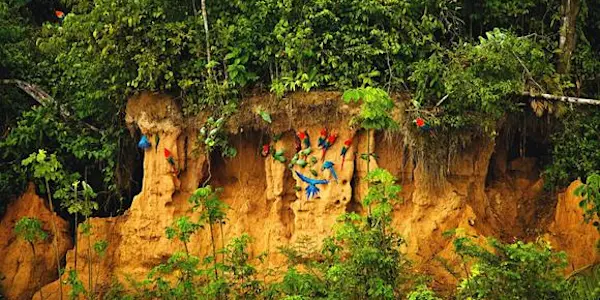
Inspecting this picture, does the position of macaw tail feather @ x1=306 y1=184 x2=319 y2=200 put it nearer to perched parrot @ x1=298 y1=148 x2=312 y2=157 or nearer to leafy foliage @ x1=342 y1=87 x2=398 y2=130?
perched parrot @ x1=298 y1=148 x2=312 y2=157

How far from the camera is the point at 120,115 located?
1138 centimetres

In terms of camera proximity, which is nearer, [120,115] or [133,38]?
[133,38]

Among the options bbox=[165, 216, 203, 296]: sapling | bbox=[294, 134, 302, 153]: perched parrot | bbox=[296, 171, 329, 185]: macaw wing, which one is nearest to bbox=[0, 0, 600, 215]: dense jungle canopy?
bbox=[294, 134, 302, 153]: perched parrot

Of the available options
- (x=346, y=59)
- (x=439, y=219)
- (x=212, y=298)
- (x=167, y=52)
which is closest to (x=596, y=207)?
(x=439, y=219)

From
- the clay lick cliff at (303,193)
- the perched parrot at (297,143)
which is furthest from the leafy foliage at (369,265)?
the perched parrot at (297,143)

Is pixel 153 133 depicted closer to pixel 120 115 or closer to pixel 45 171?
pixel 120 115

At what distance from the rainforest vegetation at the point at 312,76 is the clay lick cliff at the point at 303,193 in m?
0.20

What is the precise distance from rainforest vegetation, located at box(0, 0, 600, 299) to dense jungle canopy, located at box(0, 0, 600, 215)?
0.05ft

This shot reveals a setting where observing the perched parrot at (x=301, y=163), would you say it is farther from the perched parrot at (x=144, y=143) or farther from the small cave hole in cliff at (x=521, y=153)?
the small cave hole in cliff at (x=521, y=153)

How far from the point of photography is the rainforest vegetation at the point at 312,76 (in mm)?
9461

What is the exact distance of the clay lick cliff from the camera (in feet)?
32.4

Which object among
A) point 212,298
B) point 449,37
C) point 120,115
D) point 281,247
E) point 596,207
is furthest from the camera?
point 120,115

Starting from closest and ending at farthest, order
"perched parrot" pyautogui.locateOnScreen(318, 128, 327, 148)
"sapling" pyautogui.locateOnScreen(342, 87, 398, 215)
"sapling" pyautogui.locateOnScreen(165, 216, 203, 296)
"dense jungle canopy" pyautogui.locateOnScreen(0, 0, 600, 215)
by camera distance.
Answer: "sapling" pyautogui.locateOnScreen(342, 87, 398, 215)
"sapling" pyautogui.locateOnScreen(165, 216, 203, 296)
"dense jungle canopy" pyautogui.locateOnScreen(0, 0, 600, 215)
"perched parrot" pyautogui.locateOnScreen(318, 128, 327, 148)

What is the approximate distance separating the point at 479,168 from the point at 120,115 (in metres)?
4.30
